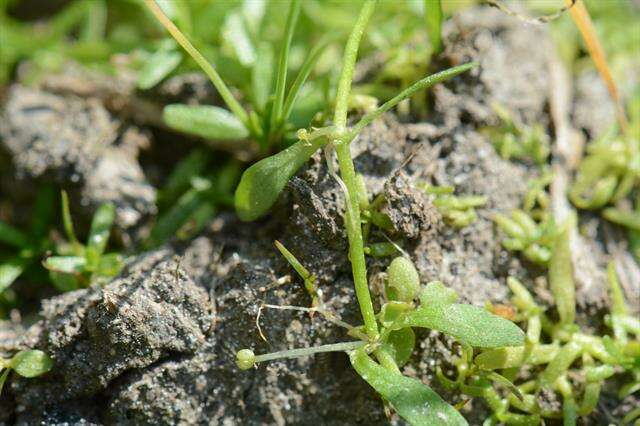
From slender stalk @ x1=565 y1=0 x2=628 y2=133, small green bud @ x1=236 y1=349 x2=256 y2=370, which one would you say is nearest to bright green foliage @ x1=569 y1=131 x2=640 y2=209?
slender stalk @ x1=565 y1=0 x2=628 y2=133

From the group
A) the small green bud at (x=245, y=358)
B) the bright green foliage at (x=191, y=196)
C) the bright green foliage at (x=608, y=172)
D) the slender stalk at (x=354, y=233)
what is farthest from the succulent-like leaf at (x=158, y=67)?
the bright green foliage at (x=608, y=172)

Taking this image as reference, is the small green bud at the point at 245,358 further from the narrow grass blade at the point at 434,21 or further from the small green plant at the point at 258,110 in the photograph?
the narrow grass blade at the point at 434,21

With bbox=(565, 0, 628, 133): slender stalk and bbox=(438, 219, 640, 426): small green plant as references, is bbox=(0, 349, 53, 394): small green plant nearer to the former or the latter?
bbox=(438, 219, 640, 426): small green plant

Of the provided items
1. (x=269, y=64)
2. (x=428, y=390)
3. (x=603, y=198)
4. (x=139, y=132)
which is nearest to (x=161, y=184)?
(x=139, y=132)

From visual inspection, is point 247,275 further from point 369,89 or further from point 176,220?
point 369,89

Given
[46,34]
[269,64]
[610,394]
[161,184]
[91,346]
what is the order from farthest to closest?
1. [46,34]
2. [161,184]
3. [269,64]
4. [610,394]
5. [91,346]
